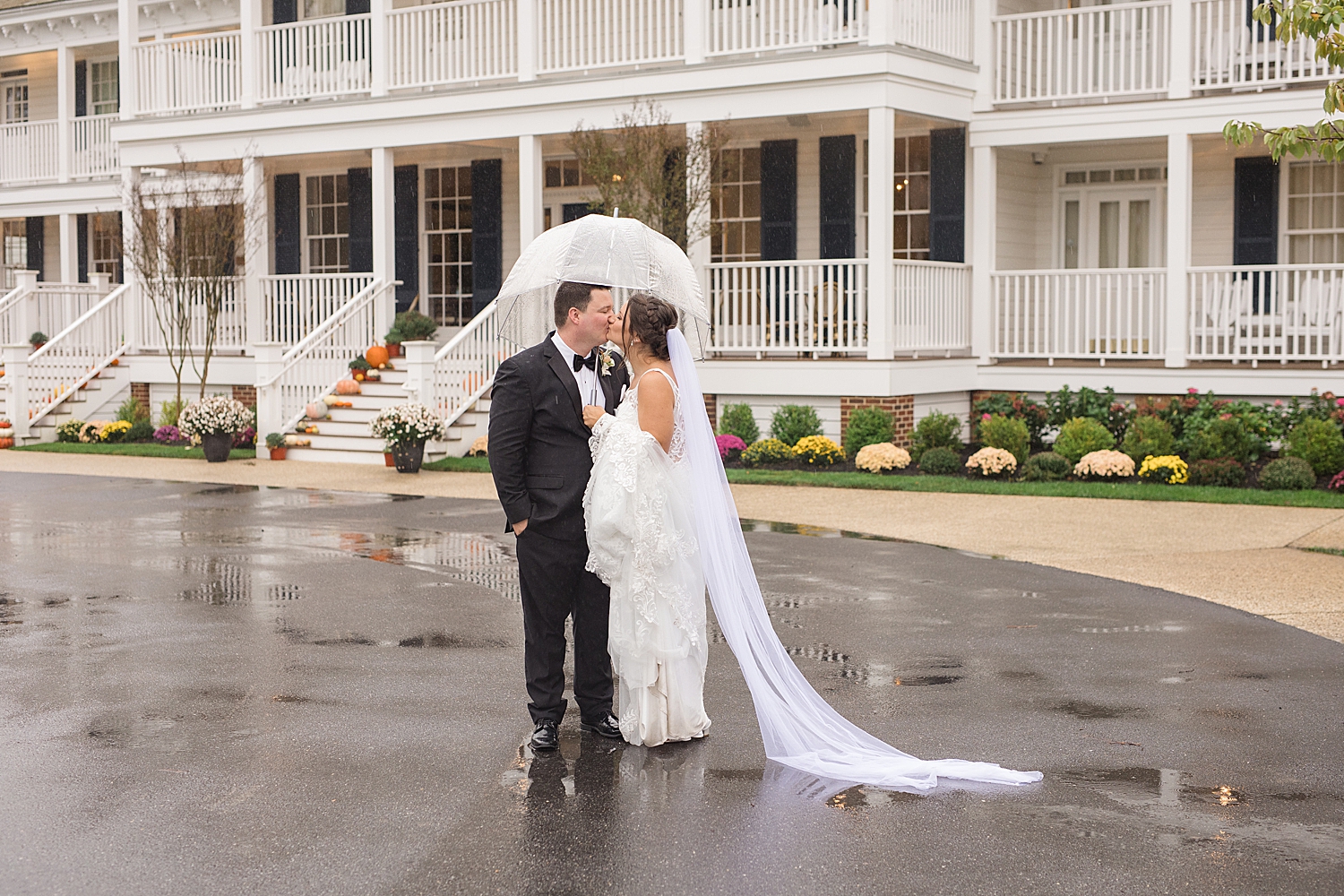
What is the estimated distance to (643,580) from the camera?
6051 millimetres

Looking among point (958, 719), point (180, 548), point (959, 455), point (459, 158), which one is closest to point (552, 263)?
point (958, 719)

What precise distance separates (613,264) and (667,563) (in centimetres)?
123

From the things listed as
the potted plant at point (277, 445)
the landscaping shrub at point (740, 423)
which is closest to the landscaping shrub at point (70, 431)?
the potted plant at point (277, 445)

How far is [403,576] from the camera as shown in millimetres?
10383

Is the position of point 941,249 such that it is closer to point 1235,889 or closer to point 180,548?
point 180,548

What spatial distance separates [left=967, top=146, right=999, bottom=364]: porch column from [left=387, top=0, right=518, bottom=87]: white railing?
6341mm

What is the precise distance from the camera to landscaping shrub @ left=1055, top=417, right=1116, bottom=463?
52.7ft

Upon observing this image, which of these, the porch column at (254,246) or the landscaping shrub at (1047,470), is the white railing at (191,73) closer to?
the porch column at (254,246)

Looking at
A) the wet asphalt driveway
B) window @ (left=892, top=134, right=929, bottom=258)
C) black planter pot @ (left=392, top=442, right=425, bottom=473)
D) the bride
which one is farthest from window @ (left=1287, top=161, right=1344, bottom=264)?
the bride

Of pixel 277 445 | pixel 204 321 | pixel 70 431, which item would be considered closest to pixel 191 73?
pixel 204 321

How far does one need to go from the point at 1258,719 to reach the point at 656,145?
12543mm

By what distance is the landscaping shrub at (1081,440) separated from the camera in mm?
16062

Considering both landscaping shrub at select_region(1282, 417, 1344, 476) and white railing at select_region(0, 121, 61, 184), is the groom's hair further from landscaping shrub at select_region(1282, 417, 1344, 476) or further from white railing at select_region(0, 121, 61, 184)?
white railing at select_region(0, 121, 61, 184)

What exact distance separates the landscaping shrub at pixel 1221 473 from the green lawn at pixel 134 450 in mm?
11547
